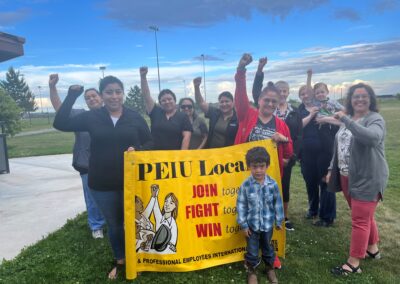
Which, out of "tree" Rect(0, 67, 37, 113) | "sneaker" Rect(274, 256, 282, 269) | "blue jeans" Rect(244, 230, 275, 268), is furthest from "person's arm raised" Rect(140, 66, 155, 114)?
"tree" Rect(0, 67, 37, 113)

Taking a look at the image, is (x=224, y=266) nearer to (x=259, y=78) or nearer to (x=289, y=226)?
(x=289, y=226)

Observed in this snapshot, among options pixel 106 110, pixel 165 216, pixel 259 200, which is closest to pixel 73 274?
pixel 165 216

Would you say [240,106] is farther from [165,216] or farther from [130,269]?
[130,269]

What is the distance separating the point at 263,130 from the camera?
3.80 meters

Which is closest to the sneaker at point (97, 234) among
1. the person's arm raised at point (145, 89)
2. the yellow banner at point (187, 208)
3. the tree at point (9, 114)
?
the yellow banner at point (187, 208)

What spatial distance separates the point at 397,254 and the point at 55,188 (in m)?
6.74

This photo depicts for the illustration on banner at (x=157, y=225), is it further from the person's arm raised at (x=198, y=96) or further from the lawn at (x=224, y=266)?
the person's arm raised at (x=198, y=96)

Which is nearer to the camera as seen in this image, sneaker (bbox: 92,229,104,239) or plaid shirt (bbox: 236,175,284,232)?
plaid shirt (bbox: 236,175,284,232)

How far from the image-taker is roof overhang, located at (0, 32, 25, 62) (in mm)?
7625

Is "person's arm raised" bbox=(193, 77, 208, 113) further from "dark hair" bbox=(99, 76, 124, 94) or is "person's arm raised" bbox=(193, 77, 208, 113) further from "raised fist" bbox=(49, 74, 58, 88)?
"raised fist" bbox=(49, 74, 58, 88)

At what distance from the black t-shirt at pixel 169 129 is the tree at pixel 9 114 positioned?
11265 mm

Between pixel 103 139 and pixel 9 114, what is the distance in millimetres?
12196

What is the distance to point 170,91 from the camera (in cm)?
454

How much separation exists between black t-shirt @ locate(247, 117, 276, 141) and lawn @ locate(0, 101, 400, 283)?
4.81ft
